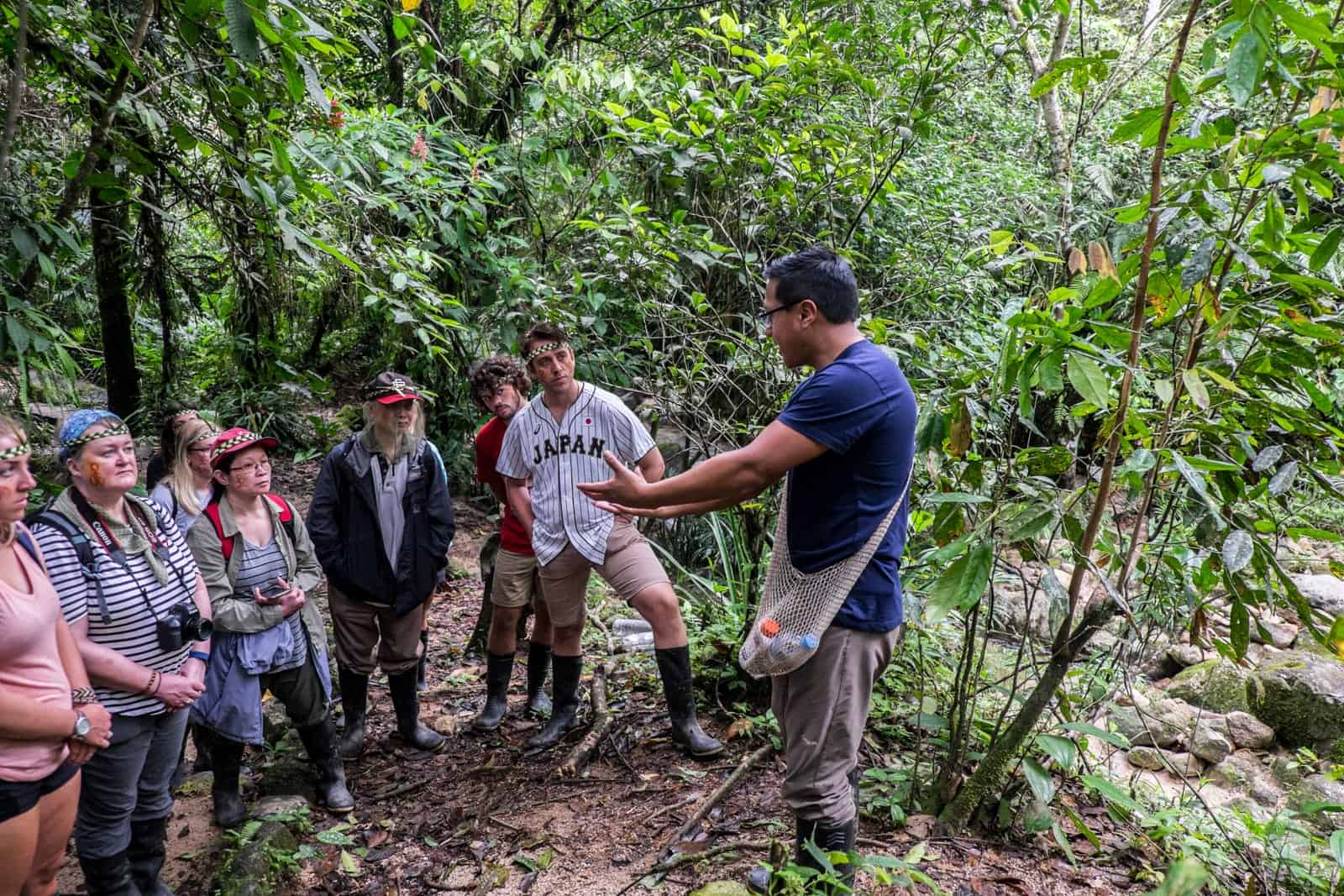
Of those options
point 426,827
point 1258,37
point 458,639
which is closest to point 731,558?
point 458,639

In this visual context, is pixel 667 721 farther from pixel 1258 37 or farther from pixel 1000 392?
pixel 1258 37

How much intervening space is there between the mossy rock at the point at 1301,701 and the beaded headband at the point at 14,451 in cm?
766

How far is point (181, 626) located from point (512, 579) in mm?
1849

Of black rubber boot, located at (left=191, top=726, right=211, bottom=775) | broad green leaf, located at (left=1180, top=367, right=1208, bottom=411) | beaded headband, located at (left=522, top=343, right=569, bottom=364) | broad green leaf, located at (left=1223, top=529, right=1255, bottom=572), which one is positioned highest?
beaded headband, located at (left=522, top=343, right=569, bottom=364)

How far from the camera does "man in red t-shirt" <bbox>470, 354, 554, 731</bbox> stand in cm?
472

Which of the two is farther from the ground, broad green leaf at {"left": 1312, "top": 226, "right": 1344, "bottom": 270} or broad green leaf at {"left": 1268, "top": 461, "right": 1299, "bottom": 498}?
broad green leaf at {"left": 1312, "top": 226, "right": 1344, "bottom": 270}

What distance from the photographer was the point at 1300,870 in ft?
10.6

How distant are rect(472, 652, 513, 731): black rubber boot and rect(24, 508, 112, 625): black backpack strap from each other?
2222 mm

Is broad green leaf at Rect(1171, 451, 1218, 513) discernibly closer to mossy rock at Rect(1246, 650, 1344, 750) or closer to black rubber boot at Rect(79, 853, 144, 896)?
black rubber boot at Rect(79, 853, 144, 896)

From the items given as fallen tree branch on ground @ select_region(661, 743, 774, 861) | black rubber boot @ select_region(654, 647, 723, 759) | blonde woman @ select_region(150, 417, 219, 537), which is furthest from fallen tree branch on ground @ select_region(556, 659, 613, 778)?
blonde woman @ select_region(150, 417, 219, 537)

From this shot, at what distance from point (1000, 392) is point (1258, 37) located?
1.06 m

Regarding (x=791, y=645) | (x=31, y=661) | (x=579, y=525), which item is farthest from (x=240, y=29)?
(x=579, y=525)

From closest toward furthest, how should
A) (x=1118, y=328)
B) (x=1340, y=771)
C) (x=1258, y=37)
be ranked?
1. (x=1258, y=37)
2. (x=1118, y=328)
3. (x=1340, y=771)

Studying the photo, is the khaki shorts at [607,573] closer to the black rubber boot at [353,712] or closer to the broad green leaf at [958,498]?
the black rubber boot at [353,712]
